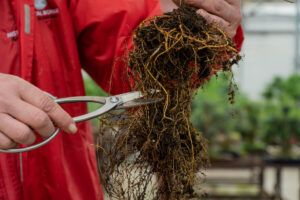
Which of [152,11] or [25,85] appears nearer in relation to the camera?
[25,85]

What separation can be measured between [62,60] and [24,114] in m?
0.40

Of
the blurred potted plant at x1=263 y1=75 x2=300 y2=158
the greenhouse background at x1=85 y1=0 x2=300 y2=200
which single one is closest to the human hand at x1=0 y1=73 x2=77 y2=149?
the greenhouse background at x1=85 y1=0 x2=300 y2=200

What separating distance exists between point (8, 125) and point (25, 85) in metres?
0.07

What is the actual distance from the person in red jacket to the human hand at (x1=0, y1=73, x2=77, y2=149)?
0.22 m

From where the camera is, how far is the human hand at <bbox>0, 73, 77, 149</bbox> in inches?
33.5

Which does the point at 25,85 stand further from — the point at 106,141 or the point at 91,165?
the point at 91,165

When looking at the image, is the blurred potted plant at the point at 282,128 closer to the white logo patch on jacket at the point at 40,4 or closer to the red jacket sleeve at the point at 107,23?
the red jacket sleeve at the point at 107,23

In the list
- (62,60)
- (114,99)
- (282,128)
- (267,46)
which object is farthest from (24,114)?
(267,46)

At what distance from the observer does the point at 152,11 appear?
1.23 metres

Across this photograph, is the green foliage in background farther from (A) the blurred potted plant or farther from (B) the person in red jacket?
(B) the person in red jacket

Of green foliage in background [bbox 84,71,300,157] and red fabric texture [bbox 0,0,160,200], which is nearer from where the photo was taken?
red fabric texture [bbox 0,0,160,200]

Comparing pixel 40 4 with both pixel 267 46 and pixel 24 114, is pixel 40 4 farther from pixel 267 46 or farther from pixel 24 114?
pixel 267 46

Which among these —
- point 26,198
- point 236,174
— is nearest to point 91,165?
point 26,198

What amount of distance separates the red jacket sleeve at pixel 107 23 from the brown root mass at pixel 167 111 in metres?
0.21
